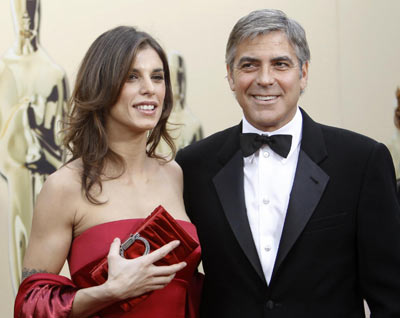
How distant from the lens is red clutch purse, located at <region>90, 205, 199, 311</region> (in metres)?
2.43

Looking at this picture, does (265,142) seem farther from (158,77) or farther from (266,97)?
(158,77)

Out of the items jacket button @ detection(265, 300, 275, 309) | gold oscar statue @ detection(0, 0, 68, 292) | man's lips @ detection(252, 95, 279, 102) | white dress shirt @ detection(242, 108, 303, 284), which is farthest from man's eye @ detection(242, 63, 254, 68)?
gold oscar statue @ detection(0, 0, 68, 292)

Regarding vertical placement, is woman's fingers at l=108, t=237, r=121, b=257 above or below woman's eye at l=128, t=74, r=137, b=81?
below

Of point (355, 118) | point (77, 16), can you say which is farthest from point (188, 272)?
point (355, 118)

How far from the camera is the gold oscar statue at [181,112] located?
4484 mm

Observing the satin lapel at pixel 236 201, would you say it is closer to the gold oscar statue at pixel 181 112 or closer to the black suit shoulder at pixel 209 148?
the black suit shoulder at pixel 209 148

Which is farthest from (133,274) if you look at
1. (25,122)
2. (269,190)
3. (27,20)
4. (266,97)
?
(27,20)

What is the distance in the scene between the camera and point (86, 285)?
252 centimetres

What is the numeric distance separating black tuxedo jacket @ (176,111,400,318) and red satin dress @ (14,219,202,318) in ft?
0.49

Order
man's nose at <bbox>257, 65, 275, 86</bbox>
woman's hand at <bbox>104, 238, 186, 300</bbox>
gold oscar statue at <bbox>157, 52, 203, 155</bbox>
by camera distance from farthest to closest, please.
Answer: gold oscar statue at <bbox>157, 52, 203, 155</bbox>, man's nose at <bbox>257, 65, 275, 86</bbox>, woman's hand at <bbox>104, 238, 186, 300</bbox>

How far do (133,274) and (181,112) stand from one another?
2240mm

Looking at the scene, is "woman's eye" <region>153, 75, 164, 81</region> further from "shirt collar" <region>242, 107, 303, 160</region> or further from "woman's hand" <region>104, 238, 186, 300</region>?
"woman's hand" <region>104, 238, 186, 300</region>

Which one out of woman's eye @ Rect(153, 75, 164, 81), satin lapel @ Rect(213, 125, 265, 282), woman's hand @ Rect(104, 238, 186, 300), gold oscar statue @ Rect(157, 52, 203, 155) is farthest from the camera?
gold oscar statue @ Rect(157, 52, 203, 155)

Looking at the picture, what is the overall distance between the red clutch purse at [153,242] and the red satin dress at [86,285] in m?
0.05
